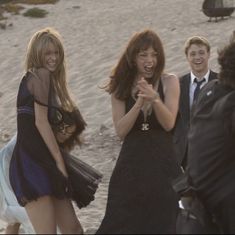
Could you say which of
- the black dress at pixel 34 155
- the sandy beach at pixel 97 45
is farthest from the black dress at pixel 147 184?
the sandy beach at pixel 97 45

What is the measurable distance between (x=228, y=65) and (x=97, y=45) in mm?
14622

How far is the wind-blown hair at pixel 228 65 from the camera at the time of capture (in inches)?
137

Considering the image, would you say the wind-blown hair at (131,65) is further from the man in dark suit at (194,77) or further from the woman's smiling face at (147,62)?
the man in dark suit at (194,77)

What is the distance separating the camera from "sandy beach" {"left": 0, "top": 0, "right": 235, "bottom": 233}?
32.3ft

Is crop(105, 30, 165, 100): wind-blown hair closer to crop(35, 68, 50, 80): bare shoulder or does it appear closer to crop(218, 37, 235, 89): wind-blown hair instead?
crop(35, 68, 50, 80): bare shoulder

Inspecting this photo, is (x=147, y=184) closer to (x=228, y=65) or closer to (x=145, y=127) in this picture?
(x=145, y=127)

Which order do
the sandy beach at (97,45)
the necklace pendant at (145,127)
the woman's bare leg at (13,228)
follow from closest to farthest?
the necklace pendant at (145,127)
the woman's bare leg at (13,228)
the sandy beach at (97,45)

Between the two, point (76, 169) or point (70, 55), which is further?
point (70, 55)

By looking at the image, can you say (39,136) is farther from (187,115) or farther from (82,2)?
(82,2)

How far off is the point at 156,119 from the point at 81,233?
0.83 metres

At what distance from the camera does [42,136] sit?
14.0 ft

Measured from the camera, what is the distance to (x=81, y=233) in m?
4.43

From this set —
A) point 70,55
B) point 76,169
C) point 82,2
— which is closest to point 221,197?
point 76,169

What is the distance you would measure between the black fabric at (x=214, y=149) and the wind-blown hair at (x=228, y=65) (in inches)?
1.5
